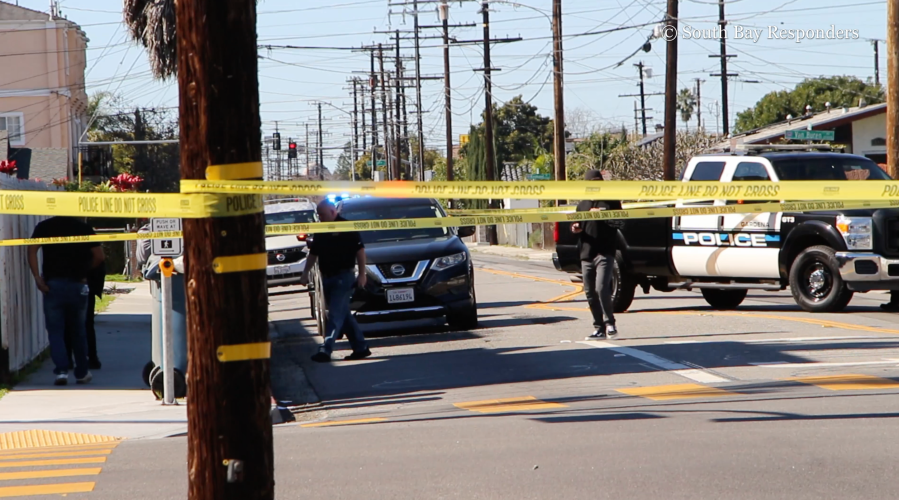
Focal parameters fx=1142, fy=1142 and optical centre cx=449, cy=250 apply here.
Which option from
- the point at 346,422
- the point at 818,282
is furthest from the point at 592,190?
the point at 818,282

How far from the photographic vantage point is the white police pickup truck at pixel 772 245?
45.9 ft

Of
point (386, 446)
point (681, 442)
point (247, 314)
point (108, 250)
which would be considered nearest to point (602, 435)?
point (681, 442)

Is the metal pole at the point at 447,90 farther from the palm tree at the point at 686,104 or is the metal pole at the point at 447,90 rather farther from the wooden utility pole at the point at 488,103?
the palm tree at the point at 686,104

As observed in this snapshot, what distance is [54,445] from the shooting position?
335 inches

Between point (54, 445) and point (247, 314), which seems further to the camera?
point (54, 445)

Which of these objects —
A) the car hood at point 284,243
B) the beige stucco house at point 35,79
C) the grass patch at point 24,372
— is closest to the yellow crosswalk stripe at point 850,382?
the grass patch at point 24,372

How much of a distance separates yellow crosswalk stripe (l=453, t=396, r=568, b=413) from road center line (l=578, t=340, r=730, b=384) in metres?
1.60

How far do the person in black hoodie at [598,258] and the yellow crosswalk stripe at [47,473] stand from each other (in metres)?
6.77

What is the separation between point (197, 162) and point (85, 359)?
28.7 ft

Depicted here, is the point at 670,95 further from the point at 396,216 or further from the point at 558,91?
the point at 396,216

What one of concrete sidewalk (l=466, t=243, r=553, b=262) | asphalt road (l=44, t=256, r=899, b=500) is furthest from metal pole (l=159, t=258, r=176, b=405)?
concrete sidewalk (l=466, t=243, r=553, b=262)

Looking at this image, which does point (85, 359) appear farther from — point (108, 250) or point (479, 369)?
point (108, 250)

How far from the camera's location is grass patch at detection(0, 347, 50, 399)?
37.2 feet

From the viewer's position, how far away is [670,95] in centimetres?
3002
